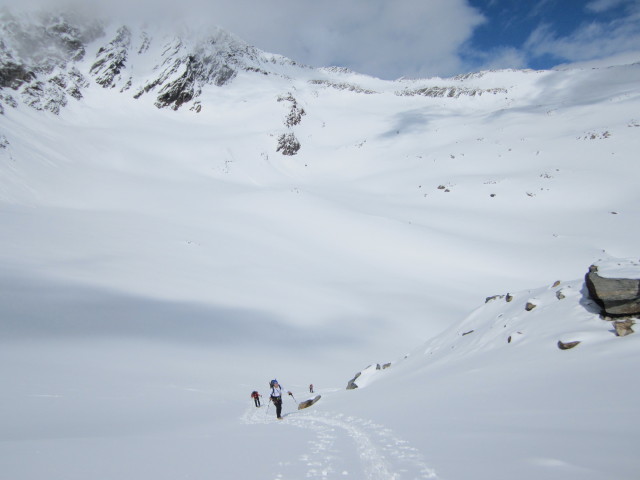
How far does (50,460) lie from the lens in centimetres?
498

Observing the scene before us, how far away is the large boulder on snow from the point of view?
8.88 m

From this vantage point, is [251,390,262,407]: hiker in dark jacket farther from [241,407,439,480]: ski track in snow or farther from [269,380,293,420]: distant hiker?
[241,407,439,480]: ski track in snow

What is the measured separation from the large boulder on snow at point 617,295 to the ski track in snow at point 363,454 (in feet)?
22.1

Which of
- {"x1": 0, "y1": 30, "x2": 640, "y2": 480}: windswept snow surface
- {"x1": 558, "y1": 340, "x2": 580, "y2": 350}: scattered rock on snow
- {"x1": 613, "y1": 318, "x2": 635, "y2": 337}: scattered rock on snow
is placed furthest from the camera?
{"x1": 558, "y1": 340, "x2": 580, "y2": 350}: scattered rock on snow

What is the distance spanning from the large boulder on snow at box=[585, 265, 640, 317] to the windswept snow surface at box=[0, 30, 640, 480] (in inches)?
22.8

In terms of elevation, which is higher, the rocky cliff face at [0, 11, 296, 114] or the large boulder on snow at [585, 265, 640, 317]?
the rocky cliff face at [0, 11, 296, 114]

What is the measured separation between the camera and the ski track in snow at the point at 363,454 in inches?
184

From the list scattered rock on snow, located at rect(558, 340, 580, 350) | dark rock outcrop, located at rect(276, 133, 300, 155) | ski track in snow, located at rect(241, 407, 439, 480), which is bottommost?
ski track in snow, located at rect(241, 407, 439, 480)

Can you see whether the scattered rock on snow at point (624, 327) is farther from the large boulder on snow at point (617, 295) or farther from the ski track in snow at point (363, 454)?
the ski track in snow at point (363, 454)

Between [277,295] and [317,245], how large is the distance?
415 inches

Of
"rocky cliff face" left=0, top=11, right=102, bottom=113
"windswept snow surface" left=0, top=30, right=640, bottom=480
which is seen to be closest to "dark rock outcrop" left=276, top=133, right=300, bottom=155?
"windswept snow surface" left=0, top=30, right=640, bottom=480

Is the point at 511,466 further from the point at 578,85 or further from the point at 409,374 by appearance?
the point at 578,85

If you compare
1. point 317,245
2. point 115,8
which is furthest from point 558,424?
point 115,8

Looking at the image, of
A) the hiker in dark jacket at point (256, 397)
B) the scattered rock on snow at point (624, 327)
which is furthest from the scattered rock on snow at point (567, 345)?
the hiker in dark jacket at point (256, 397)
